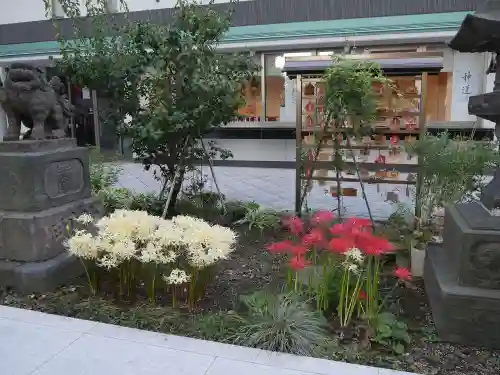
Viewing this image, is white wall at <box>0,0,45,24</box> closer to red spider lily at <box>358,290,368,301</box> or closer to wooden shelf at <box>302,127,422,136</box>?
wooden shelf at <box>302,127,422,136</box>

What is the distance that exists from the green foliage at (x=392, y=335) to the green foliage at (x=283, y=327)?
1.14 ft

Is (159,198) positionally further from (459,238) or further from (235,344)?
(459,238)

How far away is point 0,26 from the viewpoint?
13547 mm

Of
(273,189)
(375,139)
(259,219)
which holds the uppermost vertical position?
(375,139)

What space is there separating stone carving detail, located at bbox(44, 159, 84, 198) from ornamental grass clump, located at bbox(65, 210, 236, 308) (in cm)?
72

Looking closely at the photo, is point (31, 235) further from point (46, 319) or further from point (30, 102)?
point (30, 102)

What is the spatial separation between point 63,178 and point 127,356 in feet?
7.10

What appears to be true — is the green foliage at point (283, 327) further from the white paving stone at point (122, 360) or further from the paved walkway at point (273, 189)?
the paved walkway at point (273, 189)

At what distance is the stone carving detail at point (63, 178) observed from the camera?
3967mm

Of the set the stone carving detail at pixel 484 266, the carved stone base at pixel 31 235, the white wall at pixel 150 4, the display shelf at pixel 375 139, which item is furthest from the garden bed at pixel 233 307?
the white wall at pixel 150 4

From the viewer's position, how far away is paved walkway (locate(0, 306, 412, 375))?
2.48 metres

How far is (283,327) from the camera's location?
9.11ft

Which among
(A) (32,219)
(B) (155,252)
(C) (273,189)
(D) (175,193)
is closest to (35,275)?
(A) (32,219)

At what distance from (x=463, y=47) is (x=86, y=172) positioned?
3703 mm
